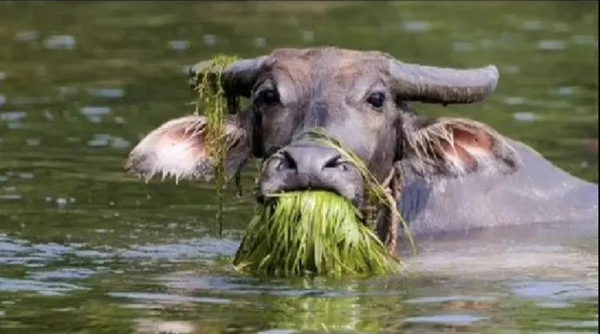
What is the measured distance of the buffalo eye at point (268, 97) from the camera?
40.6 feet

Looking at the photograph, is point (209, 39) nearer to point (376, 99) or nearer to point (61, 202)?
point (61, 202)

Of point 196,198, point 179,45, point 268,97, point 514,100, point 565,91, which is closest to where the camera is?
point 268,97

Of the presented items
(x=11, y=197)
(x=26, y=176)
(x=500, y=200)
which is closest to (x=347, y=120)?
(x=500, y=200)

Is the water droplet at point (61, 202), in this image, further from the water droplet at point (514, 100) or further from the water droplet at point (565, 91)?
the water droplet at point (565, 91)

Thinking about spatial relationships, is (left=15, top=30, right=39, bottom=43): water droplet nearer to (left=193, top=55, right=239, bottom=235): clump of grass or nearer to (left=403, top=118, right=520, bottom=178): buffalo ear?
(left=193, top=55, right=239, bottom=235): clump of grass

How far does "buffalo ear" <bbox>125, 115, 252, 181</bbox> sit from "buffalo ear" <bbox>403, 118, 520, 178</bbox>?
1.02 metres

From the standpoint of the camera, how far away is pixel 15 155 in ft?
55.9

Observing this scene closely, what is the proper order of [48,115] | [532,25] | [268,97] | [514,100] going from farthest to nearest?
1. [532,25]
2. [514,100]
3. [48,115]
4. [268,97]

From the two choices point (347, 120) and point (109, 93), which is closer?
point (347, 120)

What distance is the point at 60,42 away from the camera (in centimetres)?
2609

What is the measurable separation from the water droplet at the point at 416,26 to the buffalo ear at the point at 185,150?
1539 centimetres

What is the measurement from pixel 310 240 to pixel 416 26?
16870 mm

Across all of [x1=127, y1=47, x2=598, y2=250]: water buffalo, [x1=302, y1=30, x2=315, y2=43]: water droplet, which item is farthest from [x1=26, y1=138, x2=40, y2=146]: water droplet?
[x1=302, y1=30, x2=315, y2=43]: water droplet

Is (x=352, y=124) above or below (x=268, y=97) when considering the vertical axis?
below
